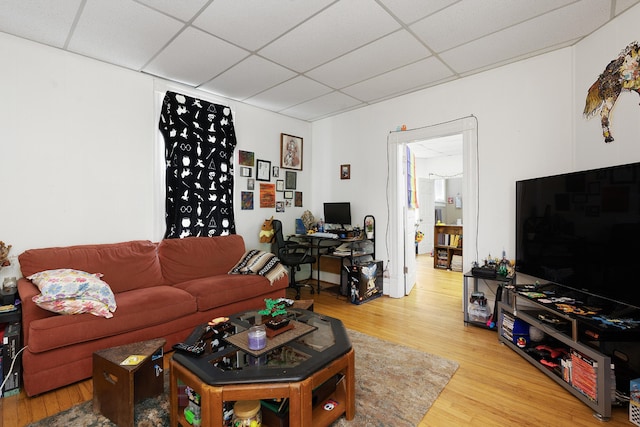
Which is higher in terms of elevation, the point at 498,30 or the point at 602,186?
the point at 498,30

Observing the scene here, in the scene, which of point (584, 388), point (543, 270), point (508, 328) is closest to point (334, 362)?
point (584, 388)

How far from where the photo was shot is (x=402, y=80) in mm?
3568

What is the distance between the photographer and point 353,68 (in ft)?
10.6

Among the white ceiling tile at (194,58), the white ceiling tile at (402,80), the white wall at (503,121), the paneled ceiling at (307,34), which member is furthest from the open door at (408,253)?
the white ceiling tile at (194,58)

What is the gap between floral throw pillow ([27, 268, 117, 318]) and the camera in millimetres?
2072

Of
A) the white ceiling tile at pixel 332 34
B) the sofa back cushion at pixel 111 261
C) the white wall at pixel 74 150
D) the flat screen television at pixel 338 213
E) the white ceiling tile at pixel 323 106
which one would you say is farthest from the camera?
the flat screen television at pixel 338 213

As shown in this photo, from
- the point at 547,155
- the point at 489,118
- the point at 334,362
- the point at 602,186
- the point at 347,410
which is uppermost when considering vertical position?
the point at 489,118

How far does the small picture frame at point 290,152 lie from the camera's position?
4738 mm

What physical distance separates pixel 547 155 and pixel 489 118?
2.30ft

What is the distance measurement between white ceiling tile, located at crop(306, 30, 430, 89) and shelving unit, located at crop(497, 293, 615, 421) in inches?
93.9

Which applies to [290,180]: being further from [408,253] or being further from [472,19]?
[472,19]

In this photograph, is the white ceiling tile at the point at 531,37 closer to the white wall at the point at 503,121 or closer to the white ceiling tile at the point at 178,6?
the white wall at the point at 503,121

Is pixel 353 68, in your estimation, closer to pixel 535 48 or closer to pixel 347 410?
pixel 535 48

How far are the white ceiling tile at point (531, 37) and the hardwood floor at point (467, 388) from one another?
2705 millimetres
